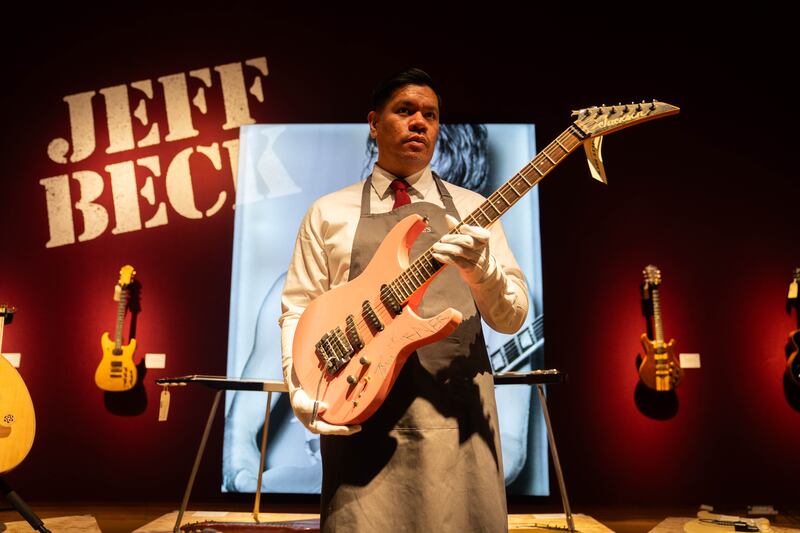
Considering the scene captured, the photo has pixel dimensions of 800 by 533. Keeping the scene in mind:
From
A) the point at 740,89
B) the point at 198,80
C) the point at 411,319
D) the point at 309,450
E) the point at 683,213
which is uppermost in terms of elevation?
the point at 198,80

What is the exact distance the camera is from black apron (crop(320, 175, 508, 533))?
137cm

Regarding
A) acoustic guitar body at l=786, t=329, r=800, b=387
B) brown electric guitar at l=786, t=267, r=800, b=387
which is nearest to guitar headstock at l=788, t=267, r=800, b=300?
brown electric guitar at l=786, t=267, r=800, b=387

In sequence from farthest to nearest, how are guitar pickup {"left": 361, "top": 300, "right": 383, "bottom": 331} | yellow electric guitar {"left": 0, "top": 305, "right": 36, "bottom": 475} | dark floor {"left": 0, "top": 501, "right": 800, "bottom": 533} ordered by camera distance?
dark floor {"left": 0, "top": 501, "right": 800, "bottom": 533}
yellow electric guitar {"left": 0, "top": 305, "right": 36, "bottom": 475}
guitar pickup {"left": 361, "top": 300, "right": 383, "bottom": 331}

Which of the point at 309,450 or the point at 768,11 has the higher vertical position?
the point at 768,11

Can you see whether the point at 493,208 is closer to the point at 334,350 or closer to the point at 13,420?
the point at 334,350

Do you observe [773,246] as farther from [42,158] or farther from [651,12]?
[42,158]

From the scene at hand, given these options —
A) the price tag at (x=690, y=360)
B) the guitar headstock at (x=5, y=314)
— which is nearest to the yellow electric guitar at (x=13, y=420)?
the guitar headstock at (x=5, y=314)

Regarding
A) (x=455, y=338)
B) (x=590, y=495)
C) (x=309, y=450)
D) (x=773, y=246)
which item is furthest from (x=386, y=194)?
(x=773, y=246)

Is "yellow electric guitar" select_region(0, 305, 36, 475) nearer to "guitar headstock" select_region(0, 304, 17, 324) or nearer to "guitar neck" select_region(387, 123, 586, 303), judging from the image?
"guitar headstock" select_region(0, 304, 17, 324)

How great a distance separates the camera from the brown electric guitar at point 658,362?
13.3 feet

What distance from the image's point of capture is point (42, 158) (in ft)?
15.2

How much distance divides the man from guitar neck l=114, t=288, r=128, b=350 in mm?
3058

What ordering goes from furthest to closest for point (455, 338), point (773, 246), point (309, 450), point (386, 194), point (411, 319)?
point (773, 246), point (309, 450), point (386, 194), point (455, 338), point (411, 319)

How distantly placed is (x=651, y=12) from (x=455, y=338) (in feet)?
13.7
